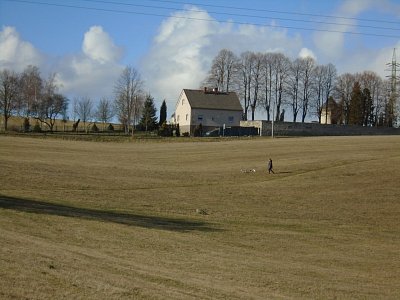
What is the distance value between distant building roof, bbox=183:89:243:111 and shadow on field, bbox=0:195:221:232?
81.3 m

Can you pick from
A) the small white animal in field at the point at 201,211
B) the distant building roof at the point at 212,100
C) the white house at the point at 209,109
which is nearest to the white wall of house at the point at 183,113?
the white house at the point at 209,109

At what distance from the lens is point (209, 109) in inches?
4176

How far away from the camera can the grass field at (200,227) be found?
39.7 ft

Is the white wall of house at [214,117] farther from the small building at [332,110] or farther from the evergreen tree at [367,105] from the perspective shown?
the evergreen tree at [367,105]

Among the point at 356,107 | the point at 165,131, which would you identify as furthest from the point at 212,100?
the point at 356,107

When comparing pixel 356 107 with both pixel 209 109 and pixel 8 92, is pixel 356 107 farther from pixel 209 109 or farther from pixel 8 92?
pixel 8 92

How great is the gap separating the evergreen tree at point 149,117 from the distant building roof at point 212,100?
34.5 feet

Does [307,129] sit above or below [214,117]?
below

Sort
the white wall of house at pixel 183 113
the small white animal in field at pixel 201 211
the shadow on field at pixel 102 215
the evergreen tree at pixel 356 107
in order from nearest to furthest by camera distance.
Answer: the shadow on field at pixel 102 215 < the small white animal in field at pixel 201 211 < the white wall of house at pixel 183 113 < the evergreen tree at pixel 356 107

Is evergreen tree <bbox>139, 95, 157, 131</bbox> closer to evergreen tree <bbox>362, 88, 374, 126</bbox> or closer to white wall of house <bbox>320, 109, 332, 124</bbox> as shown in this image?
white wall of house <bbox>320, 109, 332, 124</bbox>

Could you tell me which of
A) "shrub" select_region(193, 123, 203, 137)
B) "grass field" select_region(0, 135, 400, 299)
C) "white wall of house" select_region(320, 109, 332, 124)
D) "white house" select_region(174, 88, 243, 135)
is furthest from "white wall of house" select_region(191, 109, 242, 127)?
"grass field" select_region(0, 135, 400, 299)

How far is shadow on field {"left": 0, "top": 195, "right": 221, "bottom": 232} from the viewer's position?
22.0 metres

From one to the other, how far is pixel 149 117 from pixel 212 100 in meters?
15.6

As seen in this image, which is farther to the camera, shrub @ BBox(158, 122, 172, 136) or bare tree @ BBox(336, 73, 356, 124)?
bare tree @ BBox(336, 73, 356, 124)
